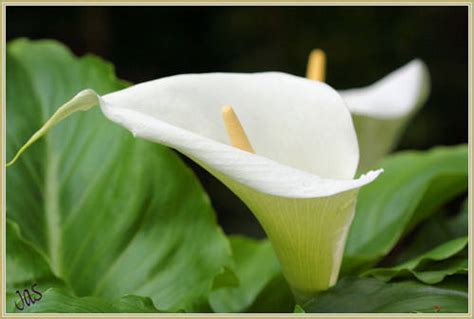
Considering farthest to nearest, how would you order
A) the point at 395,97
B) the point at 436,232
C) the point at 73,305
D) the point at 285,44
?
the point at 285,44, the point at 395,97, the point at 436,232, the point at 73,305

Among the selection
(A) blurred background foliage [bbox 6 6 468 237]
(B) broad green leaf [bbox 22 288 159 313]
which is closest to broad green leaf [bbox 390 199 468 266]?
(B) broad green leaf [bbox 22 288 159 313]

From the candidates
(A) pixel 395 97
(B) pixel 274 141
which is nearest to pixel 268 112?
(B) pixel 274 141

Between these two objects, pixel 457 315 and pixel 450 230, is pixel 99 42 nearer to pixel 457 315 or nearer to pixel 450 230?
pixel 450 230

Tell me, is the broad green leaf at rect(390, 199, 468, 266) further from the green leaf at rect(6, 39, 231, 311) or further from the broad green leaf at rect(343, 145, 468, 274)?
the green leaf at rect(6, 39, 231, 311)

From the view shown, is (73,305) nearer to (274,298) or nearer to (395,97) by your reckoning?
(274,298)

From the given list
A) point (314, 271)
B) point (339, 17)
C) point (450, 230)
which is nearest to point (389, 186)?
point (450, 230)

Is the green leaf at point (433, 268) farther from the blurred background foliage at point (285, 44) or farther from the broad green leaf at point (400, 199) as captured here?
the blurred background foliage at point (285, 44)
